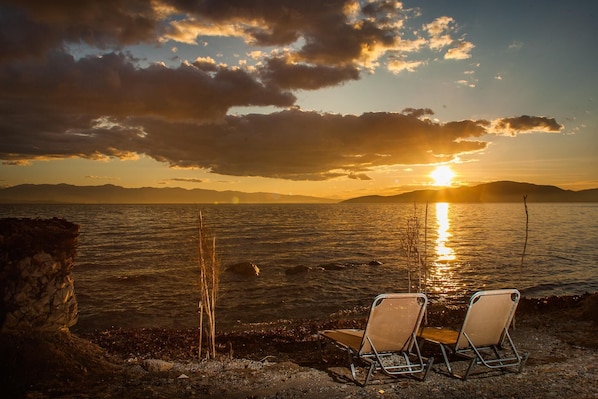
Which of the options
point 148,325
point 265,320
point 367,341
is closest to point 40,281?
point 367,341

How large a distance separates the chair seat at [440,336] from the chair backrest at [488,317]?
304 mm

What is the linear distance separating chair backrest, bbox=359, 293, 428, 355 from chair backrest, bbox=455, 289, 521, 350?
790 millimetres

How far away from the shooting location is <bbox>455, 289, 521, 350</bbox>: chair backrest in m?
6.66

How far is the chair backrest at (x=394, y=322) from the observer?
254 inches

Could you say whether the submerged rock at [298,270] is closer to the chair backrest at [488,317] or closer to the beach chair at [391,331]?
the beach chair at [391,331]

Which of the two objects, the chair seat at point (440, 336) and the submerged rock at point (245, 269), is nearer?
the chair seat at point (440, 336)

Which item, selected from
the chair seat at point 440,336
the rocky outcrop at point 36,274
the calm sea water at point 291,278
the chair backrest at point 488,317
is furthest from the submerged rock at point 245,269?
the chair backrest at point 488,317

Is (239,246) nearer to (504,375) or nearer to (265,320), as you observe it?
(265,320)

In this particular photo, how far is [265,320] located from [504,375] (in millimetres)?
10366

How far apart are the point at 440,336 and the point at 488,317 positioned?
1165 mm

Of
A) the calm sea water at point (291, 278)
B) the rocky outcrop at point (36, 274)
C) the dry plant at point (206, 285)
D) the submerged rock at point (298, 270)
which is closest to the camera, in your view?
the rocky outcrop at point (36, 274)

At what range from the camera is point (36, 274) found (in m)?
8.41

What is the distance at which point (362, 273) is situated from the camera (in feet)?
88.9

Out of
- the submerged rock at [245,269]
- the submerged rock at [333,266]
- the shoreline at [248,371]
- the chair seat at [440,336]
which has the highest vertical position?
the chair seat at [440,336]
